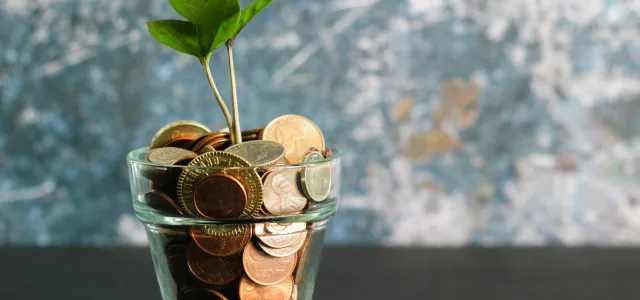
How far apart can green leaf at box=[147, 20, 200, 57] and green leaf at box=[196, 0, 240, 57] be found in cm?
2

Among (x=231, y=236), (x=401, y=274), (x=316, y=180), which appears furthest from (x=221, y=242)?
(x=401, y=274)

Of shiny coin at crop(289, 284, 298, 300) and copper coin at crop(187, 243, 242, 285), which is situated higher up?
copper coin at crop(187, 243, 242, 285)

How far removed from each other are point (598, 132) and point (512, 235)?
33 centimetres

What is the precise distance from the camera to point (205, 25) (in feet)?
2.47

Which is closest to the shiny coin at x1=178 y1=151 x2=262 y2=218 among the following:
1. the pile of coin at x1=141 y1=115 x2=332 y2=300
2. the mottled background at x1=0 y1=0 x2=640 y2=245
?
the pile of coin at x1=141 y1=115 x2=332 y2=300

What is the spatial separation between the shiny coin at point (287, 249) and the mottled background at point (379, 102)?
95 centimetres

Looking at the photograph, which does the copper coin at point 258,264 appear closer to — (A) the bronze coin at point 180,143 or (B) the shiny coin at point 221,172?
(B) the shiny coin at point 221,172

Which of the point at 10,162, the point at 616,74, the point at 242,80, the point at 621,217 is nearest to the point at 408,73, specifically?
the point at 242,80

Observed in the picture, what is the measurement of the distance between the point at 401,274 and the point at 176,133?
0.50m

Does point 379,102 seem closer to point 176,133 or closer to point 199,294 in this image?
point 176,133

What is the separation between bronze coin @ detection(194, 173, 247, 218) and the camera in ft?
2.25

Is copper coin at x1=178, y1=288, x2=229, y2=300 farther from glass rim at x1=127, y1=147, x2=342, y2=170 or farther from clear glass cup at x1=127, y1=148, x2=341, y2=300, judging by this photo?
glass rim at x1=127, y1=147, x2=342, y2=170

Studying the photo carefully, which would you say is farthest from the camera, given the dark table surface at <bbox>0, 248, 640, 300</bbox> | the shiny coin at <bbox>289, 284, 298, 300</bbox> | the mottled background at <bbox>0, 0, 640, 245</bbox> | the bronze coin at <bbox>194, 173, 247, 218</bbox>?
the mottled background at <bbox>0, 0, 640, 245</bbox>

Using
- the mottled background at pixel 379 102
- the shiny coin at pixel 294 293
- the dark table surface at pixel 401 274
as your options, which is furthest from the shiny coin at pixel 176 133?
the mottled background at pixel 379 102
